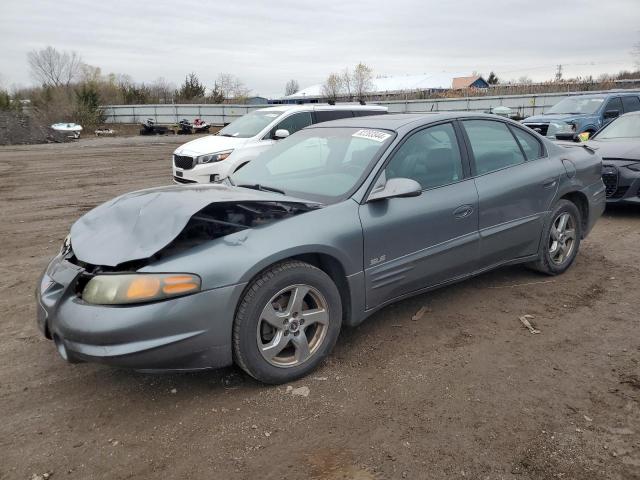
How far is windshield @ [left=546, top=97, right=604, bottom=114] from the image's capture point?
1306 centimetres

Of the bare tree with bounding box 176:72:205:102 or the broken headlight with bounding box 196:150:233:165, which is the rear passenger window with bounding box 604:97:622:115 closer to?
the broken headlight with bounding box 196:150:233:165

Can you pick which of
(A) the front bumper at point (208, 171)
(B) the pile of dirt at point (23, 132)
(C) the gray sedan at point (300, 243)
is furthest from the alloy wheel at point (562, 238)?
(B) the pile of dirt at point (23, 132)

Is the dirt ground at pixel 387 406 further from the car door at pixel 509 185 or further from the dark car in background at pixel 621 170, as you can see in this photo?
the dark car in background at pixel 621 170

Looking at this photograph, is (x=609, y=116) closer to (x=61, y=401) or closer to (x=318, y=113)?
(x=318, y=113)

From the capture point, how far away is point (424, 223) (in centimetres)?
374

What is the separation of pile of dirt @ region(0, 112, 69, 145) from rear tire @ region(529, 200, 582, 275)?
29851 mm

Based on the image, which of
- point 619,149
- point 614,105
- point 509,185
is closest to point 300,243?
point 509,185

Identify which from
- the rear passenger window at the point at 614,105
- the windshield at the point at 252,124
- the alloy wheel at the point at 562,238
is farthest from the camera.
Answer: the rear passenger window at the point at 614,105

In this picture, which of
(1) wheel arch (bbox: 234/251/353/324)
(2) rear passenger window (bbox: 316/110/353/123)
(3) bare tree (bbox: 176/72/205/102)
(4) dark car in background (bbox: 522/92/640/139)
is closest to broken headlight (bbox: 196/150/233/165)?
(2) rear passenger window (bbox: 316/110/353/123)

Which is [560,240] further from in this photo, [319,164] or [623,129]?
[623,129]

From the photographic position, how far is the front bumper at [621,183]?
23.3ft

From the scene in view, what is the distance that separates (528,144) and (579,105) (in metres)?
10.2

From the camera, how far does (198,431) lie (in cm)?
275

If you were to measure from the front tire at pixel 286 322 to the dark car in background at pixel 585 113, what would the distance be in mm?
10725
